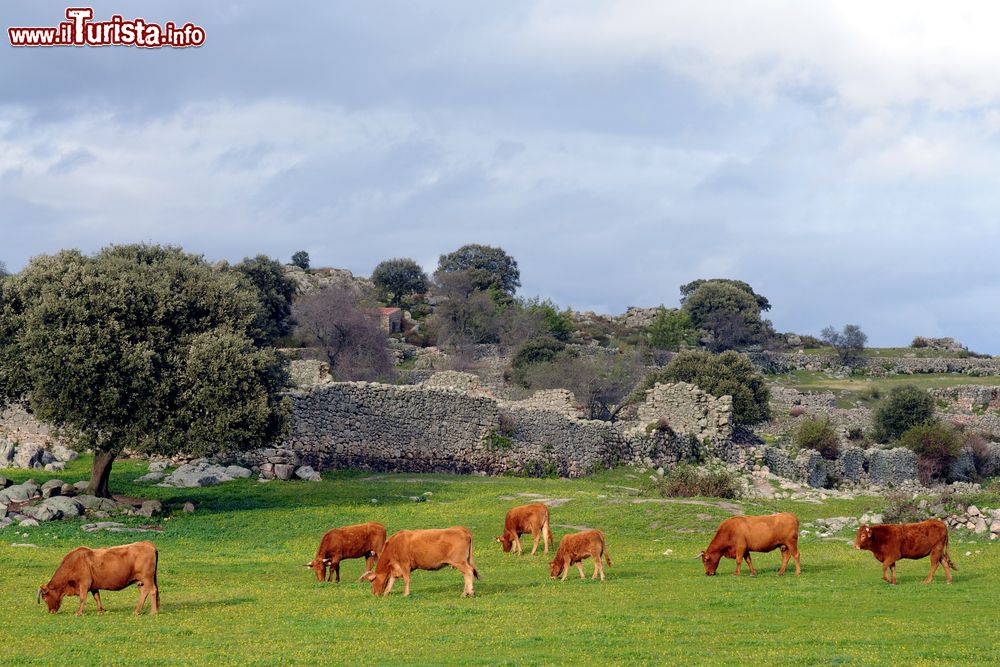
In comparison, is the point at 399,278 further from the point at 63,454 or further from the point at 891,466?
the point at 63,454

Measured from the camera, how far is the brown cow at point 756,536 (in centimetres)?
2133

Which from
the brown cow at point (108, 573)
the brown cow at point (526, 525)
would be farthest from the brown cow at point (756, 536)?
the brown cow at point (108, 573)

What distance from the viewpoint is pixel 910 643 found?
14953 mm

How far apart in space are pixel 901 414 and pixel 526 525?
2042 inches

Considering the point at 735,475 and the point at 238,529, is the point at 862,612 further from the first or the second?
the point at 735,475

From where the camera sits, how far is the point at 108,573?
17.9m

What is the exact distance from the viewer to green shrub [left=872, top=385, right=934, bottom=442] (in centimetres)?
7150

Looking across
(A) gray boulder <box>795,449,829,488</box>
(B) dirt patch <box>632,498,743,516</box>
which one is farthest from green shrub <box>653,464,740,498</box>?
(A) gray boulder <box>795,449,829,488</box>

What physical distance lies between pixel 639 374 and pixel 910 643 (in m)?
71.9

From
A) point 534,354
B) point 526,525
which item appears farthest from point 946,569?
point 534,354

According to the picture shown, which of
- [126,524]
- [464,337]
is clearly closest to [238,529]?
[126,524]

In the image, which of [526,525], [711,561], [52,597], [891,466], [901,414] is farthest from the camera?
[901,414]

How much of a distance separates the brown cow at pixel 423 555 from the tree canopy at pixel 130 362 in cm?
1515

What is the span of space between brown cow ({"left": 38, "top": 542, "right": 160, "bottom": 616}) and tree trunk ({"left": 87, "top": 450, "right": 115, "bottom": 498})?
1590 cm
